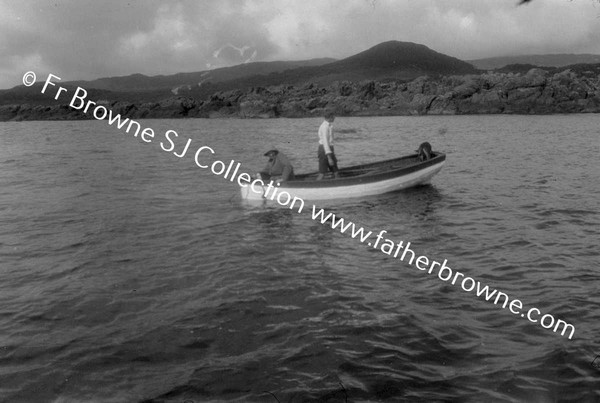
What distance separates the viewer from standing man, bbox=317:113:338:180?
19.4 metres

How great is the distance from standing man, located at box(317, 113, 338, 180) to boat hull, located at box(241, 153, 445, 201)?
22.7 inches

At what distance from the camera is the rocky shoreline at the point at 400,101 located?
101312 mm

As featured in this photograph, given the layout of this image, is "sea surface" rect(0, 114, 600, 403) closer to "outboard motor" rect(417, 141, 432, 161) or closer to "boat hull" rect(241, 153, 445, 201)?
"boat hull" rect(241, 153, 445, 201)

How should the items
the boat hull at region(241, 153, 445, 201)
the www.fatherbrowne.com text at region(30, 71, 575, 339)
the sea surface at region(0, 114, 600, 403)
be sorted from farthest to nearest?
the boat hull at region(241, 153, 445, 201)
the www.fatherbrowne.com text at region(30, 71, 575, 339)
the sea surface at region(0, 114, 600, 403)

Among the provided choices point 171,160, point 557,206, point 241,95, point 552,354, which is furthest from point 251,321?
point 241,95

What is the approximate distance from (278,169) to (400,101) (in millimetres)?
97937

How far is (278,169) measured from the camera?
748 inches

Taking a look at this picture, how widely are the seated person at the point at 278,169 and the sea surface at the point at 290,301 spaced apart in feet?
4.14

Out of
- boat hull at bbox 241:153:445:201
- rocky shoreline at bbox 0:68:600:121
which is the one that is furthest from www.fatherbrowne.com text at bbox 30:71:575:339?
rocky shoreline at bbox 0:68:600:121

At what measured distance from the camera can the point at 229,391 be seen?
699cm

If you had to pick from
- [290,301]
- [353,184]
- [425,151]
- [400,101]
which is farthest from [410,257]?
[400,101]

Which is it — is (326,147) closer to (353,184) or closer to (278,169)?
(353,184)

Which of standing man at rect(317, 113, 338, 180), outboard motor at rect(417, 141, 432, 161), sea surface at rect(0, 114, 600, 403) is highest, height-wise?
outboard motor at rect(417, 141, 432, 161)

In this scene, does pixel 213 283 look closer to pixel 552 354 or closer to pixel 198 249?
pixel 198 249
